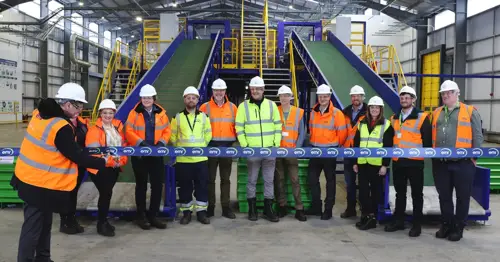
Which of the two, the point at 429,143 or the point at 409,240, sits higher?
the point at 429,143

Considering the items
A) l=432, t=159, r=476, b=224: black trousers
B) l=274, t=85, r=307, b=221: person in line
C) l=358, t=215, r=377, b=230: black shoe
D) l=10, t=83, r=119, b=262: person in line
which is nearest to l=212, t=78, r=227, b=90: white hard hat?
l=274, t=85, r=307, b=221: person in line

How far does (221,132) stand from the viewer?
6137 millimetres

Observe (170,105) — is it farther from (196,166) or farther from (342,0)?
(342,0)

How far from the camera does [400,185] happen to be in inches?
218

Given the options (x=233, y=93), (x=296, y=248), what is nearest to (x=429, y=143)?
(x=296, y=248)

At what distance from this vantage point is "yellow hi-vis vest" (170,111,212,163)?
5.77 meters

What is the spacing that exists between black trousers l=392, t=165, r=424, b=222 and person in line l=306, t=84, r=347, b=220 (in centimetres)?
100

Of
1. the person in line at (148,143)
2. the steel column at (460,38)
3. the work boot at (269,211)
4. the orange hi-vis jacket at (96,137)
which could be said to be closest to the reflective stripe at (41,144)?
the orange hi-vis jacket at (96,137)

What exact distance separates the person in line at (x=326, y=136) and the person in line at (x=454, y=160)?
4.55 ft

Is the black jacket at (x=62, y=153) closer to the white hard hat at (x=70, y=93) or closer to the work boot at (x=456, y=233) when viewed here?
the white hard hat at (x=70, y=93)

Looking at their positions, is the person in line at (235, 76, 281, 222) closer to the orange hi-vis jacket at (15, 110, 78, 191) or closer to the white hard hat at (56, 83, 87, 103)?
the white hard hat at (56, 83, 87, 103)

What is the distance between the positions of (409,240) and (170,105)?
20.6 ft

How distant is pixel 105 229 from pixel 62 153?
2156mm

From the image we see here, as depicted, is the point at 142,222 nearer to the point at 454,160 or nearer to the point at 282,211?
the point at 282,211
